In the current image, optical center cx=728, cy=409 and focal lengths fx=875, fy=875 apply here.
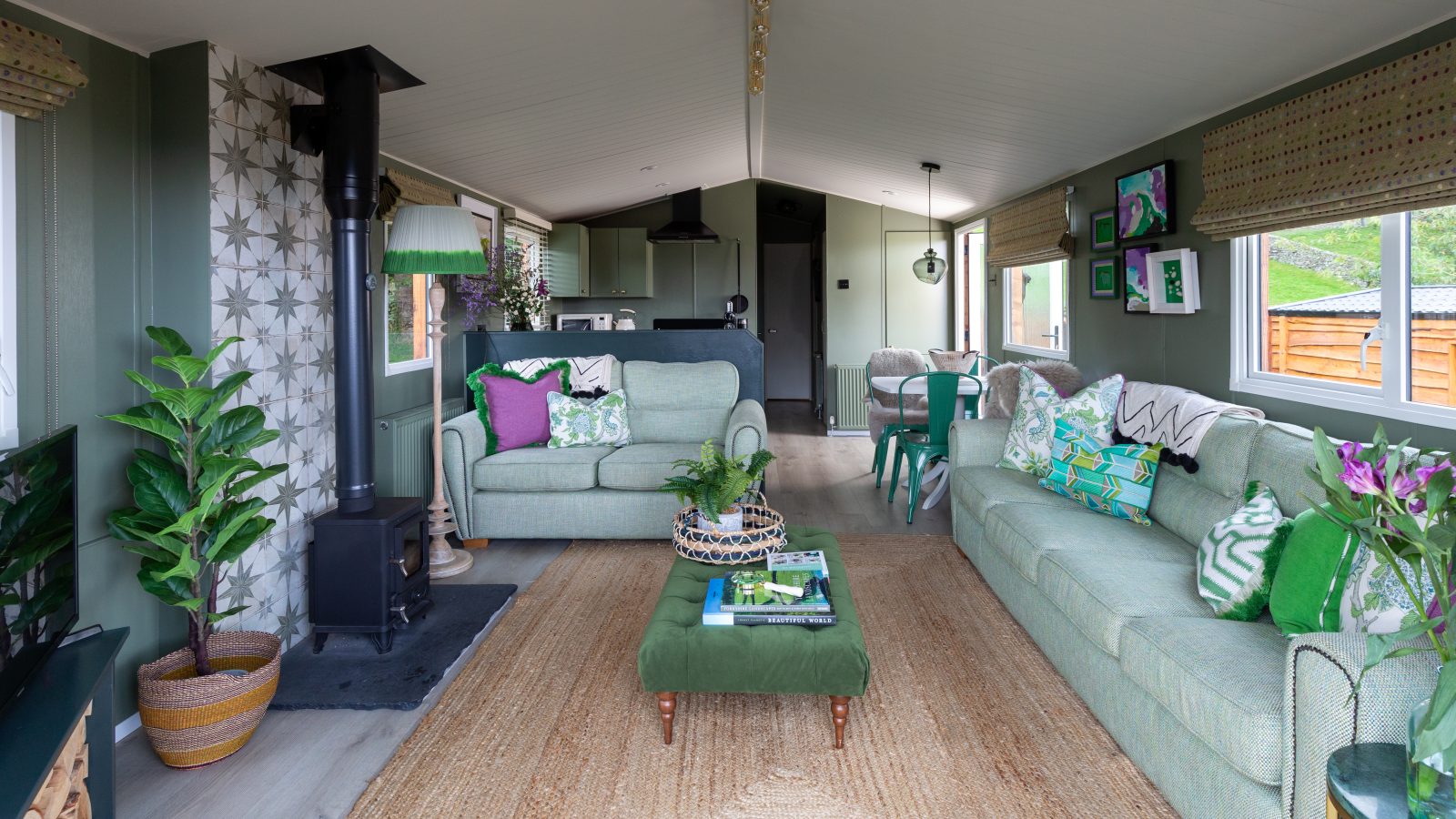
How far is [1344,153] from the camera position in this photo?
116 inches

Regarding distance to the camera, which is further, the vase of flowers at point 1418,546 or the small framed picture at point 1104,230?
the small framed picture at point 1104,230

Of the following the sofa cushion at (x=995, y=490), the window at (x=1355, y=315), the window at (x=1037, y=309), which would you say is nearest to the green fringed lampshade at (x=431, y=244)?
the sofa cushion at (x=995, y=490)

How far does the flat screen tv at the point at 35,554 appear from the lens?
5.34ft

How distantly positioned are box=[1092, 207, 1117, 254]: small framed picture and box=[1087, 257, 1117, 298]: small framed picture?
7 cm

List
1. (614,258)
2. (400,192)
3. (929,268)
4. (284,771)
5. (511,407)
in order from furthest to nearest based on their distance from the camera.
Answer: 1. (614,258)
2. (929,268)
3. (511,407)
4. (400,192)
5. (284,771)

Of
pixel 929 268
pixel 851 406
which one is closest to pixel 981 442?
pixel 929 268

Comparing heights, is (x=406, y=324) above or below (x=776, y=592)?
above

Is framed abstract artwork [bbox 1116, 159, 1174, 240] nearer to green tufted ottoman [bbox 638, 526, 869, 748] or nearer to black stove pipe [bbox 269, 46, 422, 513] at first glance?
green tufted ottoman [bbox 638, 526, 869, 748]

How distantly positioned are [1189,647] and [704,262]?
25.5 ft

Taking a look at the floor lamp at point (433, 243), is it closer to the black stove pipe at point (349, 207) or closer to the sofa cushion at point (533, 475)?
the black stove pipe at point (349, 207)

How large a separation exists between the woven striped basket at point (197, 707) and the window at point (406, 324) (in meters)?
2.40

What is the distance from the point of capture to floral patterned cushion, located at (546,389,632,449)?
4895 millimetres

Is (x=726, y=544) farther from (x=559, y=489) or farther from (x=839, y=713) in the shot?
(x=559, y=489)

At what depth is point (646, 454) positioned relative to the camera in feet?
15.3
